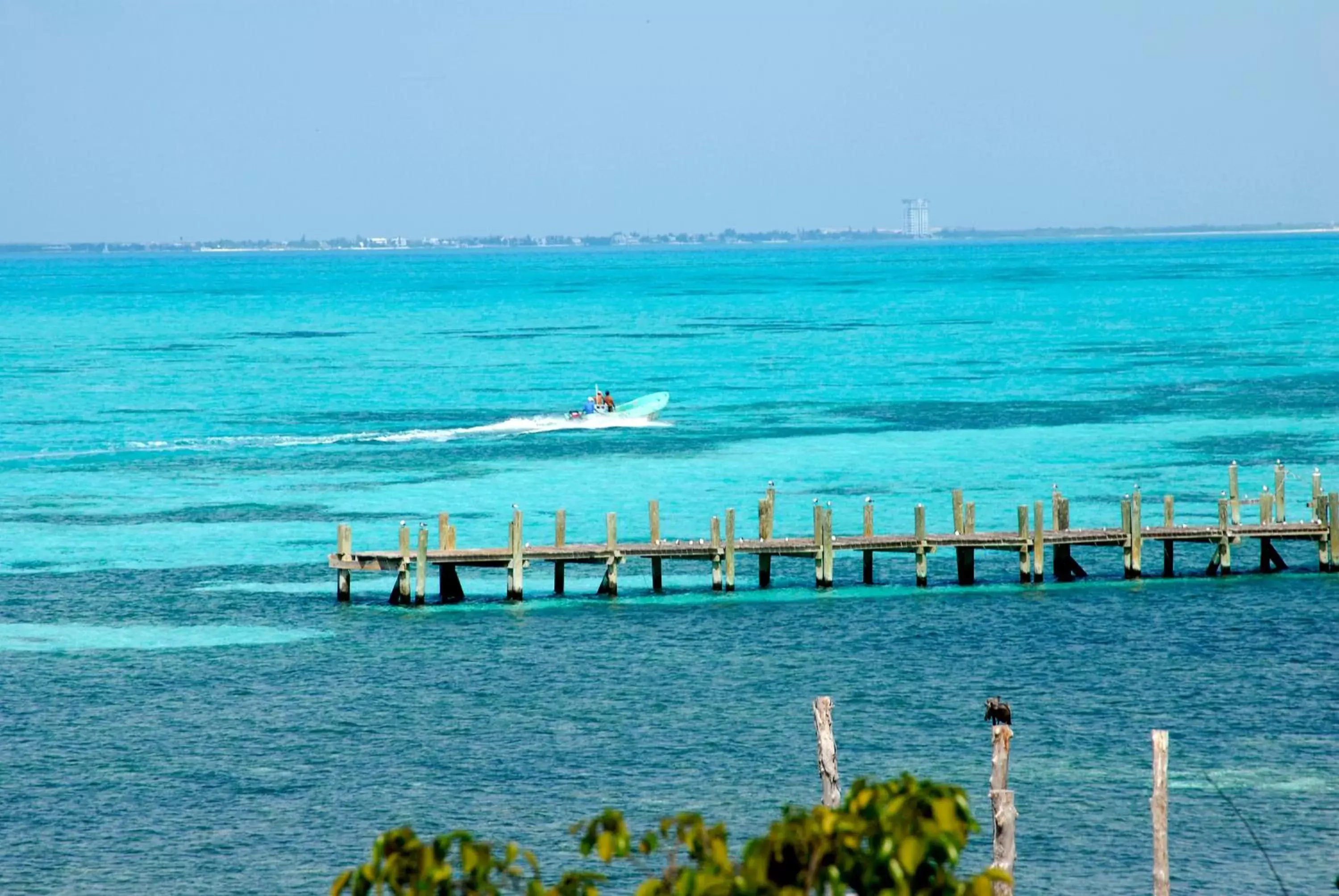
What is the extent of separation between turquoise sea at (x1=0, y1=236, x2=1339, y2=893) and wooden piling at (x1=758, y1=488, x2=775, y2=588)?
12.9 inches

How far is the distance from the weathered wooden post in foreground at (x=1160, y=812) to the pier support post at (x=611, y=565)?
21.6 metres

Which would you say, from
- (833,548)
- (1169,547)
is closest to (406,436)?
(833,548)

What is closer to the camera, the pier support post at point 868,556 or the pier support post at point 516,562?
the pier support post at point 516,562

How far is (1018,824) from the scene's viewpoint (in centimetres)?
2719

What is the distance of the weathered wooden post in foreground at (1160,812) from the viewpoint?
65.9 feet

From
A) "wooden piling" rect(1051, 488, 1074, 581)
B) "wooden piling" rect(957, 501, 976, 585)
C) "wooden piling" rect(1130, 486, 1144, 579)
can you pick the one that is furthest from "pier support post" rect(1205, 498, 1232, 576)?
"wooden piling" rect(957, 501, 976, 585)

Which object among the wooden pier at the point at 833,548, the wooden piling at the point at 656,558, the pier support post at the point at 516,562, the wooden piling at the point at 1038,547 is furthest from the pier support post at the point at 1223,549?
the pier support post at the point at 516,562

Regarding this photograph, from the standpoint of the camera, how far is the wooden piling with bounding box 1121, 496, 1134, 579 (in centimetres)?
4338

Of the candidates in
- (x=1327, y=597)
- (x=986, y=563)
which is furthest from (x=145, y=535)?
(x=1327, y=597)

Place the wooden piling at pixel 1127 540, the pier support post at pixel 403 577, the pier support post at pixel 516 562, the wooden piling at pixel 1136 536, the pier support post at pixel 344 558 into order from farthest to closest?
the wooden piling at pixel 1127 540, the wooden piling at pixel 1136 536, the pier support post at pixel 344 558, the pier support post at pixel 516 562, the pier support post at pixel 403 577

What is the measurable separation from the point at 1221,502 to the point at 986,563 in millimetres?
5947

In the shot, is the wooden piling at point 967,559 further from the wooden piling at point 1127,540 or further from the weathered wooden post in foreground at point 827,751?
the weathered wooden post in foreground at point 827,751

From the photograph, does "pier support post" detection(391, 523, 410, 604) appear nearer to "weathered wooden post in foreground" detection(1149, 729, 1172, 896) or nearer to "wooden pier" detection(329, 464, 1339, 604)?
"wooden pier" detection(329, 464, 1339, 604)

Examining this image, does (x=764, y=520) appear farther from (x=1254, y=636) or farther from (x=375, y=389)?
(x=375, y=389)
